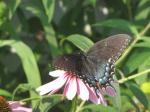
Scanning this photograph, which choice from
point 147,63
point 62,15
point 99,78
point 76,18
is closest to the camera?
point 99,78

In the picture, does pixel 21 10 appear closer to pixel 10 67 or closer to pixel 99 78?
pixel 10 67

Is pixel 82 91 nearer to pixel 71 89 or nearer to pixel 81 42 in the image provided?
pixel 71 89

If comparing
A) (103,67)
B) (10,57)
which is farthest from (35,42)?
(103,67)

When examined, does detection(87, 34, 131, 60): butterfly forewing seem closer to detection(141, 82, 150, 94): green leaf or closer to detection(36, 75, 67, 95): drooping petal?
detection(36, 75, 67, 95): drooping petal

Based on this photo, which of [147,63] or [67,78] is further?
[147,63]

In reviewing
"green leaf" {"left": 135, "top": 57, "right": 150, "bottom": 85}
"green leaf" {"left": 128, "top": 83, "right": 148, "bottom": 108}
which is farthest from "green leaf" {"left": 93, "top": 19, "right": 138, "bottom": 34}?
"green leaf" {"left": 128, "top": 83, "right": 148, "bottom": 108}

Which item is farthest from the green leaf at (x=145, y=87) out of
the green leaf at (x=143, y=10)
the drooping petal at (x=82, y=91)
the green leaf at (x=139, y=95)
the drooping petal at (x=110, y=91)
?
the drooping petal at (x=82, y=91)

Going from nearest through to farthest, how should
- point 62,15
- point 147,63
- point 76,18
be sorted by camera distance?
point 147,63, point 76,18, point 62,15

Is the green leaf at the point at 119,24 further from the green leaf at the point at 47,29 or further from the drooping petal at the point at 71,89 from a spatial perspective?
the drooping petal at the point at 71,89
